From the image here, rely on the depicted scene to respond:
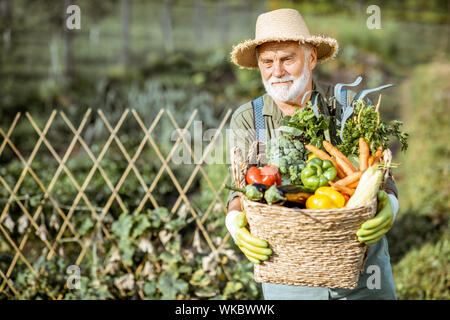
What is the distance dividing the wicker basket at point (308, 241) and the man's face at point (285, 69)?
0.39 m

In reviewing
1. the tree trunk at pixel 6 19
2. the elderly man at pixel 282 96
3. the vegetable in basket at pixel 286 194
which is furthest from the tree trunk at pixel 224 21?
the vegetable in basket at pixel 286 194

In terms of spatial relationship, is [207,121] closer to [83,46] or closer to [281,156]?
[281,156]

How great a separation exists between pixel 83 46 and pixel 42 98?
144 cm

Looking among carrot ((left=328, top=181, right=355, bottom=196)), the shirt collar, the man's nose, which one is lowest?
carrot ((left=328, top=181, right=355, bottom=196))

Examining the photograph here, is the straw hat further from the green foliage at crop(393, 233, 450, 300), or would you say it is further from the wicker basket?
the green foliage at crop(393, 233, 450, 300)

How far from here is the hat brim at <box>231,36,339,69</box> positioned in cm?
184

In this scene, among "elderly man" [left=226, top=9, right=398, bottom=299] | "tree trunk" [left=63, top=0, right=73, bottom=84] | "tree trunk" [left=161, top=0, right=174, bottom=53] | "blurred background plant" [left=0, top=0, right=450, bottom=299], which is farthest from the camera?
"tree trunk" [left=161, top=0, right=174, bottom=53]

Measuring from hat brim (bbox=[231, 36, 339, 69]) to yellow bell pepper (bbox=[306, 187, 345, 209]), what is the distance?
67cm

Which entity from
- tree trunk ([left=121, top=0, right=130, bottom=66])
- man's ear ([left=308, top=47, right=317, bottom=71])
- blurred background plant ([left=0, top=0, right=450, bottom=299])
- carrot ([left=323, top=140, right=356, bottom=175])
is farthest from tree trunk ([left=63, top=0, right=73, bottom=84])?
carrot ([left=323, top=140, right=356, bottom=175])

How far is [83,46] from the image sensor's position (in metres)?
7.55

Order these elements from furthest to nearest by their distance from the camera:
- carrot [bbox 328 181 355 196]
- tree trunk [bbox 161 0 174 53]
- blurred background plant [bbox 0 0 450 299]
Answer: tree trunk [bbox 161 0 174 53], blurred background plant [bbox 0 0 450 299], carrot [bbox 328 181 355 196]

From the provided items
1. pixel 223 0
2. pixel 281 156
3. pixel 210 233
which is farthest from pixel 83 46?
pixel 281 156

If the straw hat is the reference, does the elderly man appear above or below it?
below

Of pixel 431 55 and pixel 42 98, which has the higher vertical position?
pixel 431 55
